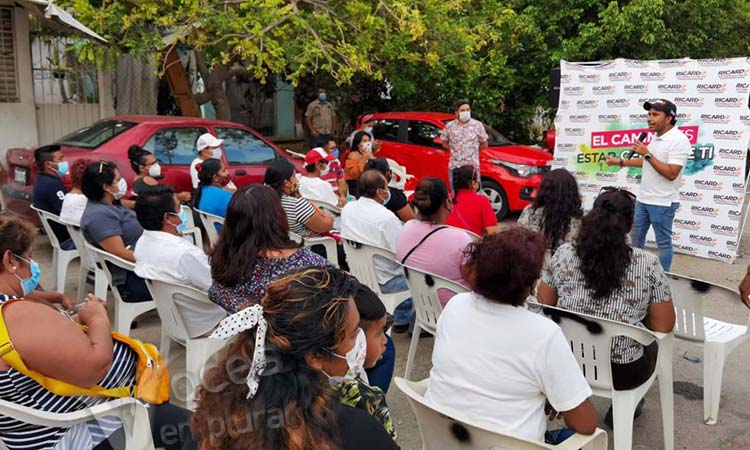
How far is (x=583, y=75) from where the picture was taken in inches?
321

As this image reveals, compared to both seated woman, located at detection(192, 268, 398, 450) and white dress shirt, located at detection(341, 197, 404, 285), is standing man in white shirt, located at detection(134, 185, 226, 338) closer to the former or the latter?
white dress shirt, located at detection(341, 197, 404, 285)

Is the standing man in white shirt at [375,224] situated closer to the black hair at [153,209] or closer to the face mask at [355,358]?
the black hair at [153,209]

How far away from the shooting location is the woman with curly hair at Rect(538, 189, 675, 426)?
306 centimetres

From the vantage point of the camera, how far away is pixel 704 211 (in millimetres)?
7371

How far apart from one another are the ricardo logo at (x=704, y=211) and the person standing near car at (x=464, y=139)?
2709 mm

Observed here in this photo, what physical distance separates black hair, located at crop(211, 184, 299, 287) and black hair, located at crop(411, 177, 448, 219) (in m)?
1.06

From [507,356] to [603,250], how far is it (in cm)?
111

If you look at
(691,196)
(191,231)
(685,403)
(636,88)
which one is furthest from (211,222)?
(691,196)

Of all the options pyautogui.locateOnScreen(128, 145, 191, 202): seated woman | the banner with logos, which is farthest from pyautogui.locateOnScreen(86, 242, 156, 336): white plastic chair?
the banner with logos

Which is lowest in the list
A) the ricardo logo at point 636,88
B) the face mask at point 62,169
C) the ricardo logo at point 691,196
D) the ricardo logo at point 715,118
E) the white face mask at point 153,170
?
the ricardo logo at point 691,196

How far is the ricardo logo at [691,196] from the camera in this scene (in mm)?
7383

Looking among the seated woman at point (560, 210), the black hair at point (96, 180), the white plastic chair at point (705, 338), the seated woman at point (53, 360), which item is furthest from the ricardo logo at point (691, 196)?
the seated woman at point (53, 360)

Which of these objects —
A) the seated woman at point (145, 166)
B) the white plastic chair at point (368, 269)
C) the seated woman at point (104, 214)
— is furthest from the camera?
the seated woman at point (145, 166)

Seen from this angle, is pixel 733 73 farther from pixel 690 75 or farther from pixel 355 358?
pixel 355 358
